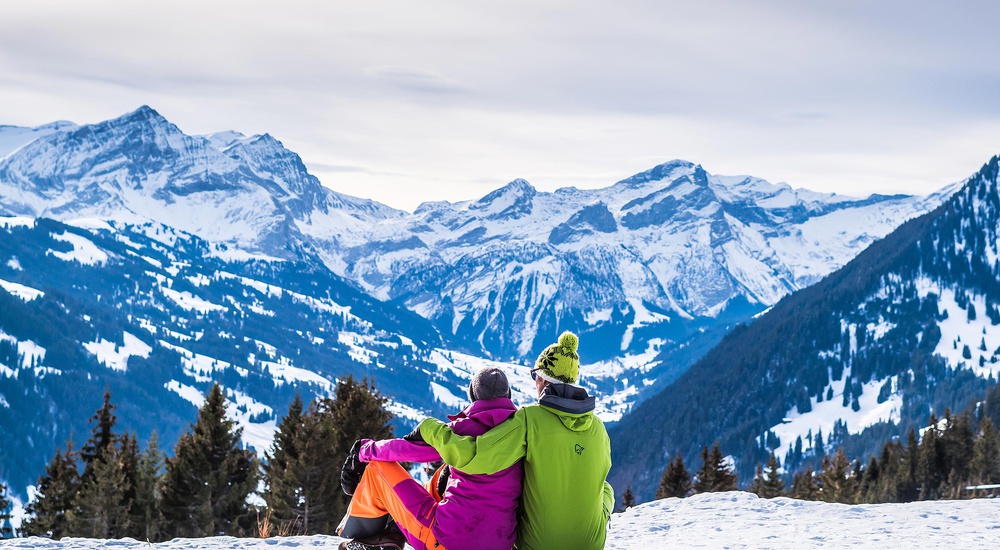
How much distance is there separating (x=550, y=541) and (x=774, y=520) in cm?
731

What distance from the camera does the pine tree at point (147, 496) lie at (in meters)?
34.2

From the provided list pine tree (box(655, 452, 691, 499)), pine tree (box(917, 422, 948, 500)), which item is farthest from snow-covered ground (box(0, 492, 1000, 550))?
pine tree (box(917, 422, 948, 500))

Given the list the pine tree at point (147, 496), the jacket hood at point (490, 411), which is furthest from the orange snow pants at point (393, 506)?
the pine tree at point (147, 496)

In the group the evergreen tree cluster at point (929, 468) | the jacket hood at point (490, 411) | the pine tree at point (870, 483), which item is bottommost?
the pine tree at point (870, 483)

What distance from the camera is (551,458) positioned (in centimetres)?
984

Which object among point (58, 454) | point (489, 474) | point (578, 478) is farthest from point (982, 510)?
point (58, 454)

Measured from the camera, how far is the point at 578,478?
10031mm

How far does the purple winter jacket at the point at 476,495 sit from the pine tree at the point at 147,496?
84.3ft

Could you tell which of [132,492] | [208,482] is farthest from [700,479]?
[132,492]

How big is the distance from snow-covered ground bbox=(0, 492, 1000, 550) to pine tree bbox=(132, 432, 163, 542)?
2010cm

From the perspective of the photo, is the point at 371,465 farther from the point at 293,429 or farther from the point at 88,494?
the point at 293,429

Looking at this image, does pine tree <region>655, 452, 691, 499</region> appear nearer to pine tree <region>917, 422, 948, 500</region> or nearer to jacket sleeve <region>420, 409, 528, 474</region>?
pine tree <region>917, 422, 948, 500</region>

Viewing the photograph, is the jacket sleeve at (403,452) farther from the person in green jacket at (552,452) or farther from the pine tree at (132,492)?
the pine tree at (132,492)

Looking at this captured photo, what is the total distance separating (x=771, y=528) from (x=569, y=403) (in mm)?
7260
